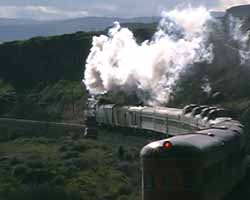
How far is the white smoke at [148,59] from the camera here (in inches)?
2569

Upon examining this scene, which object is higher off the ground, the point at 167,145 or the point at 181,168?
the point at 167,145

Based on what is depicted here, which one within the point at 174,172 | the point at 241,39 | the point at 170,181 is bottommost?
the point at 241,39

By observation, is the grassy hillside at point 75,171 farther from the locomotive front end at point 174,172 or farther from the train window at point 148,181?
the locomotive front end at point 174,172

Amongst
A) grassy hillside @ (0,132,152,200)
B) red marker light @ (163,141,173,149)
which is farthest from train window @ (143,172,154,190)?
grassy hillside @ (0,132,152,200)

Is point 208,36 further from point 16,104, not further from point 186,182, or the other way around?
point 186,182

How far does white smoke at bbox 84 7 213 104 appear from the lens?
214 ft

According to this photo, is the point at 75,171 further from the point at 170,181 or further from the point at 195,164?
the point at 195,164

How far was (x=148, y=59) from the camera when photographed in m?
64.6

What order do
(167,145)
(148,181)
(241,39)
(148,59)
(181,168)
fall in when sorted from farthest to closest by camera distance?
(241,39) → (148,59) → (148,181) → (167,145) → (181,168)

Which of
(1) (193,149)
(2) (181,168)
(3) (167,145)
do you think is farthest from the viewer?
(3) (167,145)

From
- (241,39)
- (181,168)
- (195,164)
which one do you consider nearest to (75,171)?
(181,168)

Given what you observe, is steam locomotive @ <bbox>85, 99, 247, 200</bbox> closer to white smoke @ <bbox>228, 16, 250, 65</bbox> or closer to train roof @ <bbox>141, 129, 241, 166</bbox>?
train roof @ <bbox>141, 129, 241, 166</bbox>

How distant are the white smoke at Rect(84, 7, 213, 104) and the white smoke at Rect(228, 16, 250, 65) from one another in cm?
368

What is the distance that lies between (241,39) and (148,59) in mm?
17578
